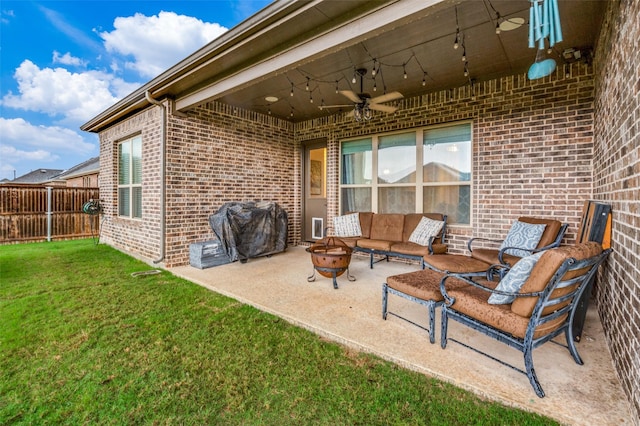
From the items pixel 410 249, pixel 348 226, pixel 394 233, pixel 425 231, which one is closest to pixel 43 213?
pixel 348 226

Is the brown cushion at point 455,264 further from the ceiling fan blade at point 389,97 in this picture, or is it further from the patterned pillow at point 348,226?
the ceiling fan blade at point 389,97

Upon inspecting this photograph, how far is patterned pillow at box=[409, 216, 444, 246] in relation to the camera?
4629 mm

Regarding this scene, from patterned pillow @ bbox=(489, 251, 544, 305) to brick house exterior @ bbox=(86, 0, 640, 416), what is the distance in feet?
1.59

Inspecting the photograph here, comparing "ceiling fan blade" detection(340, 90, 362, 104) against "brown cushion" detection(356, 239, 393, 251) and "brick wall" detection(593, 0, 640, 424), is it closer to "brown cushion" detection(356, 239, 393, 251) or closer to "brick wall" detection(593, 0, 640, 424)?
"brown cushion" detection(356, 239, 393, 251)

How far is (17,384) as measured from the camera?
1.85m

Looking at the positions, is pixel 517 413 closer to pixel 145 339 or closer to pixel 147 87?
pixel 145 339

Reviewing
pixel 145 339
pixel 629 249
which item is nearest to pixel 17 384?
pixel 145 339

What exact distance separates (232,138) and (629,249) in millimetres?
5757

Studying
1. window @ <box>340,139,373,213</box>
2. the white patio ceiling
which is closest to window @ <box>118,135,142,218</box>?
the white patio ceiling

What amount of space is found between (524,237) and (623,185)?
72.1 inches

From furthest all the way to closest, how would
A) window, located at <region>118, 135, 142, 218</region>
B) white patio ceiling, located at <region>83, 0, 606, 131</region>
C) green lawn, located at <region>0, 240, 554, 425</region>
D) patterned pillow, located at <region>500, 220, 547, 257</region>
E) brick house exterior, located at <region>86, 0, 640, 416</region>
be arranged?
1. window, located at <region>118, 135, 142, 218</region>
2. patterned pillow, located at <region>500, 220, 547, 257</region>
3. white patio ceiling, located at <region>83, 0, 606, 131</region>
4. brick house exterior, located at <region>86, 0, 640, 416</region>
5. green lawn, located at <region>0, 240, 554, 425</region>

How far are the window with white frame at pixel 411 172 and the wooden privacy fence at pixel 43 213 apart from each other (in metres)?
7.01

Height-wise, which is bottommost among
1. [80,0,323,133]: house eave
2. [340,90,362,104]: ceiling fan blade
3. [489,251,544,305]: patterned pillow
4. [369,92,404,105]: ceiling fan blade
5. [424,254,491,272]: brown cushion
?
[424,254,491,272]: brown cushion

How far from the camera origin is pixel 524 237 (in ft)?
12.3
